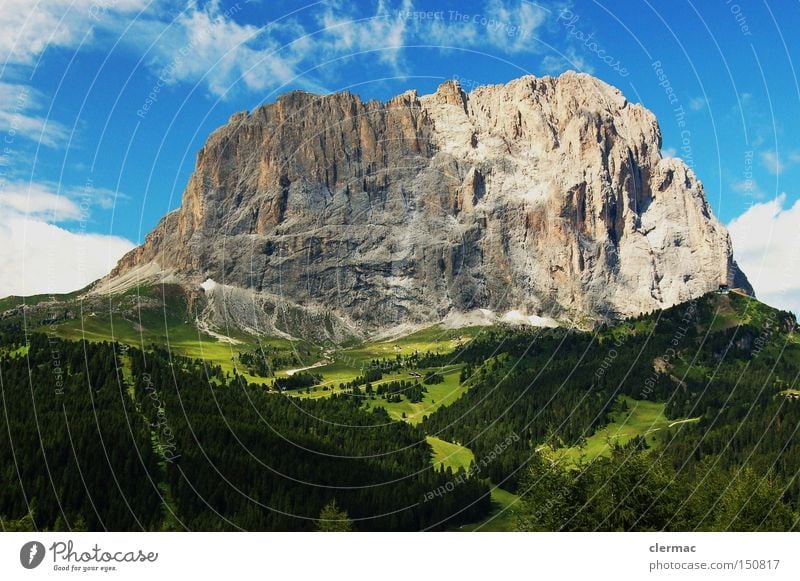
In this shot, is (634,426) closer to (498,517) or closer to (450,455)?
(450,455)

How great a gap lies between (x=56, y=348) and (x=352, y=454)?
176 feet

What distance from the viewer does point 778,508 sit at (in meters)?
72.1

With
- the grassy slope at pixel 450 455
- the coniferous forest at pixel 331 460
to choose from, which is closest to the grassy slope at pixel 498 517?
the coniferous forest at pixel 331 460

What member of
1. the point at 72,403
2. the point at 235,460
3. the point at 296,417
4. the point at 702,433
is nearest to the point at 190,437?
the point at 235,460
